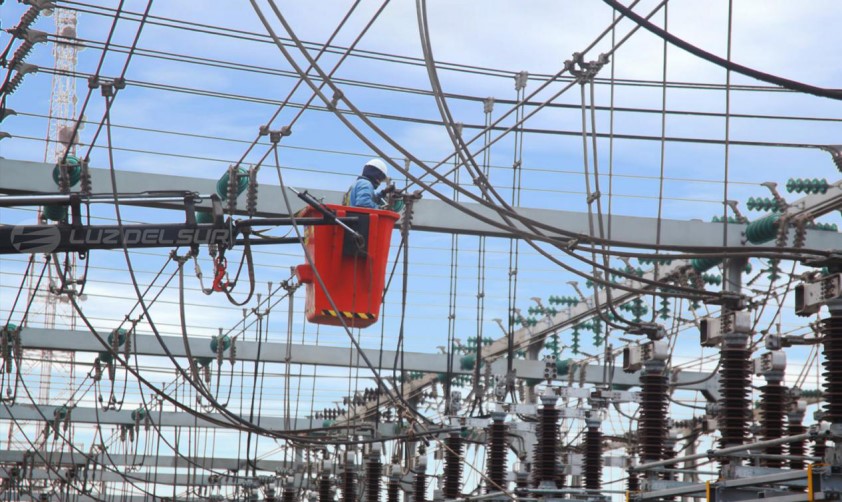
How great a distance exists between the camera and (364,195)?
862 cm

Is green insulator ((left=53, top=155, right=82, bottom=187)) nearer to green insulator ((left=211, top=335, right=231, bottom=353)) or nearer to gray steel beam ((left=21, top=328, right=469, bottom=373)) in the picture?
gray steel beam ((left=21, top=328, right=469, bottom=373))

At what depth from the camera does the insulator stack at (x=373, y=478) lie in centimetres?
1323

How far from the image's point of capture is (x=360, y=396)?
19.7 m

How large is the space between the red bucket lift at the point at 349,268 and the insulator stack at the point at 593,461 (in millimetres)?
2829

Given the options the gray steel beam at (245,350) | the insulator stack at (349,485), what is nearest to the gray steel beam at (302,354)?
the gray steel beam at (245,350)

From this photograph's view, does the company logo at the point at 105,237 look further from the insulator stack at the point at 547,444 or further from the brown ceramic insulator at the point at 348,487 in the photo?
the brown ceramic insulator at the point at 348,487

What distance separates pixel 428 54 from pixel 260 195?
652cm

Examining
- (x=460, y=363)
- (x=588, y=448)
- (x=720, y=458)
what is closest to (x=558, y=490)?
(x=588, y=448)

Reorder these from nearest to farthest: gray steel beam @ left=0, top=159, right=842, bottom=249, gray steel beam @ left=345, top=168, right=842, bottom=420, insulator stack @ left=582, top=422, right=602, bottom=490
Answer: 1. insulator stack @ left=582, top=422, right=602, bottom=490
2. gray steel beam @ left=0, top=159, right=842, bottom=249
3. gray steel beam @ left=345, top=168, right=842, bottom=420

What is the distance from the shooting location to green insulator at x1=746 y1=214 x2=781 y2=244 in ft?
34.9

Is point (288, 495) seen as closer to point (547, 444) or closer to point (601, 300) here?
point (601, 300)

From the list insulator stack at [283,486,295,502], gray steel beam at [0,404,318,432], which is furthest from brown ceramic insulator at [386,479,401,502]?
gray steel beam at [0,404,318,432]

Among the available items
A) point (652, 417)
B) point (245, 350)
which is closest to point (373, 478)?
point (245, 350)

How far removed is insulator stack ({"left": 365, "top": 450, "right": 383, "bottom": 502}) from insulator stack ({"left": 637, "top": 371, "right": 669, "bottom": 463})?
6.59 meters
